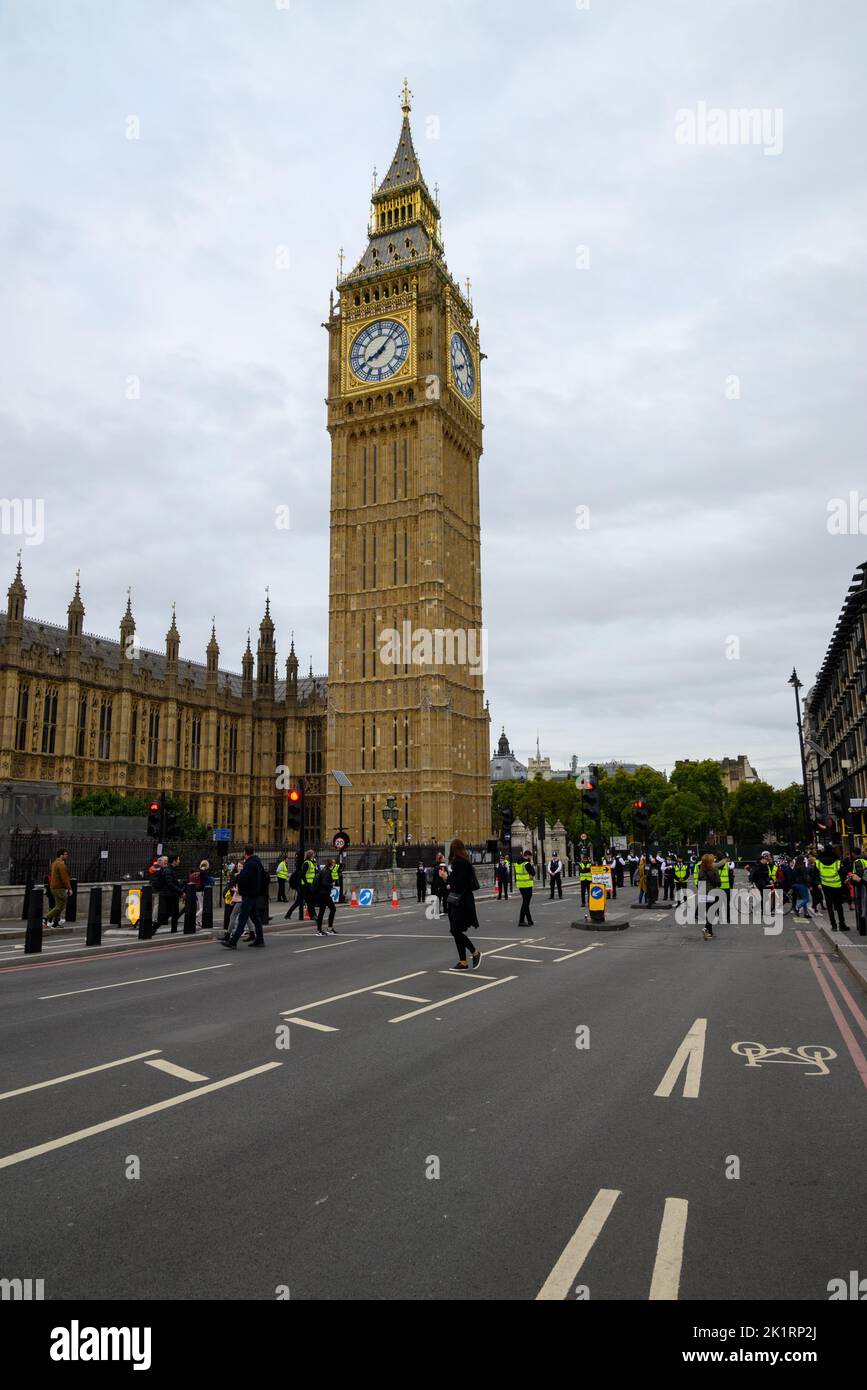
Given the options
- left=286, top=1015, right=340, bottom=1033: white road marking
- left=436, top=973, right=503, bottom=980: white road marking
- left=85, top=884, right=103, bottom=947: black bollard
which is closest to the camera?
left=286, top=1015, right=340, bottom=1033: white road marking

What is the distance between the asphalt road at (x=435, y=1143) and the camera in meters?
3.66

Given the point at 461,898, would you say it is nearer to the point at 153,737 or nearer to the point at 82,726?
the point at 82,726

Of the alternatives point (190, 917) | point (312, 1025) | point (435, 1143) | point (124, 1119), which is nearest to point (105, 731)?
point (190, 917)

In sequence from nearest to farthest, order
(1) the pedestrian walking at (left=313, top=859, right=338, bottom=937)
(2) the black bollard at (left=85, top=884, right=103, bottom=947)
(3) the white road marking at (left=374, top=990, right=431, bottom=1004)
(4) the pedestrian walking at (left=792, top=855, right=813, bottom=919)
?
(3) the white road marking at (left=374, top=990, right=431, bottom=1004), (2) the black bollard at (left=85, top=884, right=103, bottom=947), (1) the pedestrian walking at (left=313, top=859, right=338, bottom=937), (4) the pedestrian walking at (left=792, top=855, right=813, bottom=919)

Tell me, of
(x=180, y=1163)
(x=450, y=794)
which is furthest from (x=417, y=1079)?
(x=450, y=794)

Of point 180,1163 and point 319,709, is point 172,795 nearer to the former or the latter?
point 319,709

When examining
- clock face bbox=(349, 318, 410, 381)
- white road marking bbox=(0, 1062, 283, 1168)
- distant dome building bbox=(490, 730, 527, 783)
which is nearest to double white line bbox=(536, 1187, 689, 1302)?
white road marking bbox=(0, 1062, 283, 1168)

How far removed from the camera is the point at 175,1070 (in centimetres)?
695

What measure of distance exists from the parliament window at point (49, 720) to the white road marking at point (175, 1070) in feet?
181

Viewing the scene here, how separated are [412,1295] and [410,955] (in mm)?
11482

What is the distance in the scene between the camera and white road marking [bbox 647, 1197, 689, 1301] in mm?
3449

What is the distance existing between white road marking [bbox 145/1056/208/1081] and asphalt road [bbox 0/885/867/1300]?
76 millimetres

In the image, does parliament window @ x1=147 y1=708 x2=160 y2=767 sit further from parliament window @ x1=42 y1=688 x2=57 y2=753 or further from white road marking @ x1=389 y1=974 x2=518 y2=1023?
white road marking @ x1=389 y1=974 x2=518 y2=1023

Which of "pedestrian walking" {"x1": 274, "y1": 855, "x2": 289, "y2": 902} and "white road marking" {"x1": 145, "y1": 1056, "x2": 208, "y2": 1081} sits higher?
"white road marking" {"x1": 145, "y1": 1056, "x2": 208, "y2": 1081}
